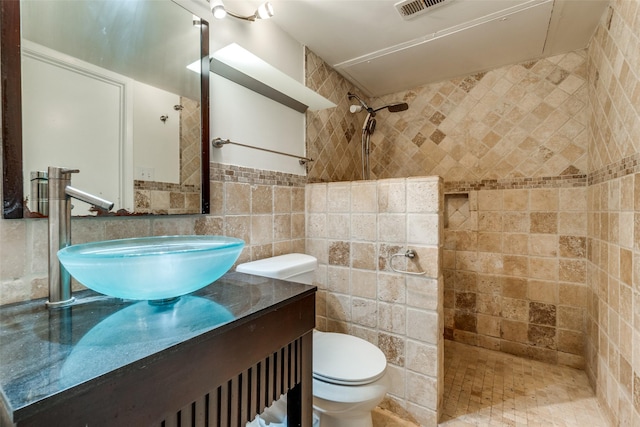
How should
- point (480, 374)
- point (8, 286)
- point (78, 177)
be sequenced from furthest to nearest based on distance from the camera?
point (480, 374) → point (78, 177) → point (8, 286)

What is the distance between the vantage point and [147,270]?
681 millimetres

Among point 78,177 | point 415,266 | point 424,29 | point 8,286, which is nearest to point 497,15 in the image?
point 424,29

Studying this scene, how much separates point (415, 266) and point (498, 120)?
157cm

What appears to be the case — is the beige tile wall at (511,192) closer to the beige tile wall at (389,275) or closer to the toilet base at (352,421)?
the beige tile wall at (389,275)

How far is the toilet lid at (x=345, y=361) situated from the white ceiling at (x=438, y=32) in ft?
6.11

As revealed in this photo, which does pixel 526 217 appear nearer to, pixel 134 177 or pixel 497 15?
pixel 497 15

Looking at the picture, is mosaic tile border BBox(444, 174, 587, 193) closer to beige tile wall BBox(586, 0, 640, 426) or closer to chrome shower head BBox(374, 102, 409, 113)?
beige tile wall BBox(586, 0, 640, 426)

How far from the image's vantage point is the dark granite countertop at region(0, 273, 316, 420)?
0.44 metres

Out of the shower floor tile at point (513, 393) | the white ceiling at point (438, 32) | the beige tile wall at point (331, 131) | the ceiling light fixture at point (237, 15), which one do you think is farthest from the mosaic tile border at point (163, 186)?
the shower floor tile at point (513, 393)

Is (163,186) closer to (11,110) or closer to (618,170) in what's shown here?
(11,110)

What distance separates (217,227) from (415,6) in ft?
5.48

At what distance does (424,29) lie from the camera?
1776 mm

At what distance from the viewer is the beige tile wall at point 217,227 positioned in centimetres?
83

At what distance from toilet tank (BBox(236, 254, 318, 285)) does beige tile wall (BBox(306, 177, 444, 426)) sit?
293 mm
